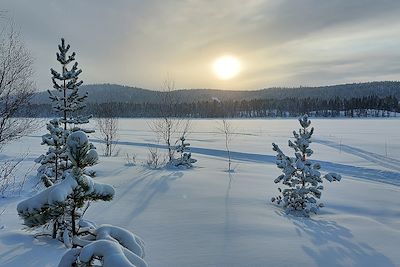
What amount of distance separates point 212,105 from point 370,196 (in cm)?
11392

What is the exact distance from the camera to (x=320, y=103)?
378ft

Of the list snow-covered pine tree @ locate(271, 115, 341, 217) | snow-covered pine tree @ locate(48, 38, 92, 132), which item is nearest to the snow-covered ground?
snow-covered pine tree @ locate(271, 115, 341, 217)

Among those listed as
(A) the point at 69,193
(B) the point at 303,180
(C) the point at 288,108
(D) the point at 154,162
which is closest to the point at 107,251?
(A) the point at 69,193

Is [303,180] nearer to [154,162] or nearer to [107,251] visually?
[107,251]

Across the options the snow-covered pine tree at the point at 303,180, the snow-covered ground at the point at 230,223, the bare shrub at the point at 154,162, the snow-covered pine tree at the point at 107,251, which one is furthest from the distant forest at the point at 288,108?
the snow-covered pine tree at the point at 107,251

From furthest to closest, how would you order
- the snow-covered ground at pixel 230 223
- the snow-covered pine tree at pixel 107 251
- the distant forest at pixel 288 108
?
the distant forest at pixel 288 108 < the snow-covered ground at pixel 230 223 < the snow-covered pine tree at pixel 107 251

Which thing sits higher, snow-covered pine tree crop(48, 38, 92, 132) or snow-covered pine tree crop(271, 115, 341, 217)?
snow-covered pine tree crop(48, 38, 92, 132)

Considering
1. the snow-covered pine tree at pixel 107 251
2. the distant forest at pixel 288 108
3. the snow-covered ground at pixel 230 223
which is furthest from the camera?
the distant forest at pixel 288 108

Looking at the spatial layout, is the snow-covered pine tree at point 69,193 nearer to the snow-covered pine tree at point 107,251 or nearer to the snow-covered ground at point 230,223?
the snow-covered pine tree at point 107,251

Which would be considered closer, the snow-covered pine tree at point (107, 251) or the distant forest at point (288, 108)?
the snow-covered pine tree at point (107, 251)

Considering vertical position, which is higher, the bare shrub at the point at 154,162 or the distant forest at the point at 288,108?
the distant forest at the point at 288,108

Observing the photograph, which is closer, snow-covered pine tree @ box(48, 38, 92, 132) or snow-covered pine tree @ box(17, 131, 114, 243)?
snow-covered pine tree @ box(17, 131, 114, 243)

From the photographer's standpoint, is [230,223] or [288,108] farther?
[288,108]

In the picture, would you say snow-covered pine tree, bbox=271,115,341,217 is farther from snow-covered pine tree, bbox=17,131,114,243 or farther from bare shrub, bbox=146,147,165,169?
bare shrub, bbox=146,147,165,169
